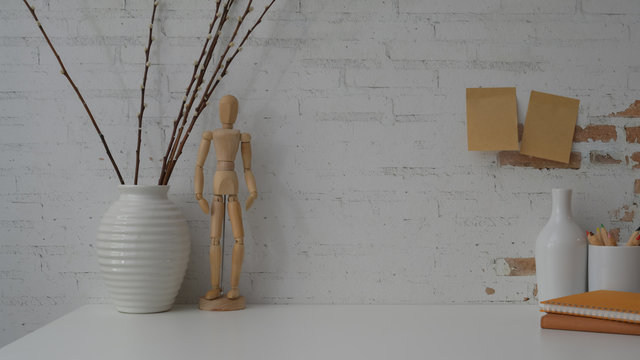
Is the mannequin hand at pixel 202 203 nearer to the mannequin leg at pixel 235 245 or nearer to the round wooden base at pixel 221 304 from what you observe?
the mannequin leg at pixel 235 245

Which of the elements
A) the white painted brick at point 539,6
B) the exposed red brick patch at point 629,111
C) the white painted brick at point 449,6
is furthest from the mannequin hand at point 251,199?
the exposed red brick patch at point 629,111

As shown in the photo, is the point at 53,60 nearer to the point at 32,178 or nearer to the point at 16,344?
the point at 32,178

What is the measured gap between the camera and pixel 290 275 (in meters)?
1.37

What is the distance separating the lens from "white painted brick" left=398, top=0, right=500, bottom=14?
138cm

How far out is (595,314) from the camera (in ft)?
3.48

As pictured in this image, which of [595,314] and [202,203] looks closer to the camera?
[595,314]

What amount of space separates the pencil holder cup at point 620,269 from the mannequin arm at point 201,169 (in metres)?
0.94

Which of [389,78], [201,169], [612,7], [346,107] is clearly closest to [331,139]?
[346,107]

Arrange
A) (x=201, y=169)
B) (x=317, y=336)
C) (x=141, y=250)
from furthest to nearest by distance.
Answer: (x=201, y=169) < (x=141, y=250) < (x=317, y=336)

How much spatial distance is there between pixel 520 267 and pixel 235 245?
0.72 metres

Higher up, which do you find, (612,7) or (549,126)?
(612,7)

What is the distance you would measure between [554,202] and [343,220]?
1.70 feet

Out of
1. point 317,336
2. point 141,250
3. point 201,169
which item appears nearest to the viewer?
point 317,336

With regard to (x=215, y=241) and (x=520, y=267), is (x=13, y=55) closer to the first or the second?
(x=215, y=241)
